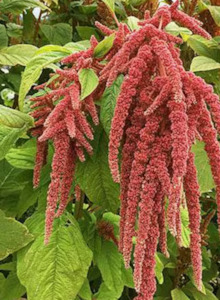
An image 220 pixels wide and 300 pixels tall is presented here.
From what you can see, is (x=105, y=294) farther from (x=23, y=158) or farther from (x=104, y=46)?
(x=104, y=46)

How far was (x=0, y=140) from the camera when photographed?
0.89 m

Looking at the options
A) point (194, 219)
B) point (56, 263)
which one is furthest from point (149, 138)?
point (56, 263)

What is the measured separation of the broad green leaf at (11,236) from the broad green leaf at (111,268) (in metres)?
0.19

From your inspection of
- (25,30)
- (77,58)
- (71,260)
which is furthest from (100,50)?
(25,30)

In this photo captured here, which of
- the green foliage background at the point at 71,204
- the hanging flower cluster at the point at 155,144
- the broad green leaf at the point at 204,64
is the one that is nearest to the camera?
the hanging flower cluster at the point at 155,144

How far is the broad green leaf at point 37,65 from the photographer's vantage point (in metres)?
0.82

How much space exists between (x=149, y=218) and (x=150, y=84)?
8.3 inches

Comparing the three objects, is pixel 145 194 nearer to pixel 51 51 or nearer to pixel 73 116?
pixel 73 116

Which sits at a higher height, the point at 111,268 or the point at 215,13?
the point at 215,13

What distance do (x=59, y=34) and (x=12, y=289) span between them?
712 mm

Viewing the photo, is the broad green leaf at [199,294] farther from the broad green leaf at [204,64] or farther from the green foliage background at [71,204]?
the broad green leaf at [204,64]

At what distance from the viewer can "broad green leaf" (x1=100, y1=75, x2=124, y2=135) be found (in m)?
0.76

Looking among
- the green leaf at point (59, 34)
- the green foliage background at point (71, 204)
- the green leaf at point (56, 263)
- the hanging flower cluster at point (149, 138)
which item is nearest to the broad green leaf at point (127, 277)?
the green foliage background at point (71, 204)

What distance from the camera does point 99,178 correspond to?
2.88ft
